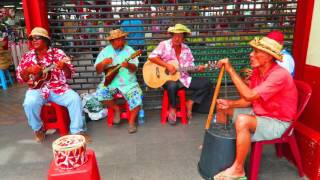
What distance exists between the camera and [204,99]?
14.8 feet

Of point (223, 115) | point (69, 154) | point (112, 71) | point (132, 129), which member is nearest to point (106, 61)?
point (112, 71)

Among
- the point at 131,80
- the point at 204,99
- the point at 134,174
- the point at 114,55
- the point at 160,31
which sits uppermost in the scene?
the point at 160,31

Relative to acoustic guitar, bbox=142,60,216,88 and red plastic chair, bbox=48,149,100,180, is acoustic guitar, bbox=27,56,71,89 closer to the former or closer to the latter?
acoustic guitar, bbox=142,60,216,88

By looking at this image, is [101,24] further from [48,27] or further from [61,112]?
[61,112]

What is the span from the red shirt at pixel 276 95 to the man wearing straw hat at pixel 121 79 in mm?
1801

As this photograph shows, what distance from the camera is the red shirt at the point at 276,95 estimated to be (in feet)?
7.93

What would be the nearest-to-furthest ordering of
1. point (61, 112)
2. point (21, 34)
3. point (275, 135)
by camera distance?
point (275, 135)
point (61, 112)
point (21, 34)

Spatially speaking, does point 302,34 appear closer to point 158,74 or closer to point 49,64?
point 158,74

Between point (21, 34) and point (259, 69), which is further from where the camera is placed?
point (21, 34)

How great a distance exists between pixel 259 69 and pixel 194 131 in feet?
5.10

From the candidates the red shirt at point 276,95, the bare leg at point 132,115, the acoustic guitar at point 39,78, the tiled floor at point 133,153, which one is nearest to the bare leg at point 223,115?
the red shirt at point 276,95

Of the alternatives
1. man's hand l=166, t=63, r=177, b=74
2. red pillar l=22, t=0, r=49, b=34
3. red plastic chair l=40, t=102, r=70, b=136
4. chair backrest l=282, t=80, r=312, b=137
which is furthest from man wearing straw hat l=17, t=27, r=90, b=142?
chair backrest l=282, t=80, r=312, b=137

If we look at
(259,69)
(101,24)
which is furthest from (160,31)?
(259,69)

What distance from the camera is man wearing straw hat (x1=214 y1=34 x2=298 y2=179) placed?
2.43 m
